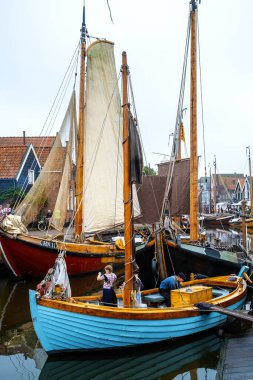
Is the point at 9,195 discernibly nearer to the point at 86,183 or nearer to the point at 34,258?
the point at 86,183

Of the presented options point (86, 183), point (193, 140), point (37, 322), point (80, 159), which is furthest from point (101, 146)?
point (37, 322)

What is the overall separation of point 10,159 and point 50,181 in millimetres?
18357

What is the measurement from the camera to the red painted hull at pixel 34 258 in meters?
19.8

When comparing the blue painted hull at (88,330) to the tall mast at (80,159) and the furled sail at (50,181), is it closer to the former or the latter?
the furled sail at (50,181)

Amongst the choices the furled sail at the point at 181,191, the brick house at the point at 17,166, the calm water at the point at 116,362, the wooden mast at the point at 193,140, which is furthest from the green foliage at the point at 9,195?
the calm water at the point at 116,362

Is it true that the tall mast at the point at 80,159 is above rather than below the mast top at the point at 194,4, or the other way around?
below

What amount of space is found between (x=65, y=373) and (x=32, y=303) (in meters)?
1.84

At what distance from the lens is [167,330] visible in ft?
38.2

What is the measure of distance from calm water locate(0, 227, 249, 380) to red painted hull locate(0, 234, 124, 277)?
21.9 ft

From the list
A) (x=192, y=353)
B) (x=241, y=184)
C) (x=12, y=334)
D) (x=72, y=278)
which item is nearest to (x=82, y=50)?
(x=72, y=278)

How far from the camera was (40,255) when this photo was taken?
20.1 metres

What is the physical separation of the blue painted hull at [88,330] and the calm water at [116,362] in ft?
1.07

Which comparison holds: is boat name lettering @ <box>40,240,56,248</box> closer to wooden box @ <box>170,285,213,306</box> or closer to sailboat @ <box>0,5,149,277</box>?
sailboat @ <box>0,5,149,277</box>

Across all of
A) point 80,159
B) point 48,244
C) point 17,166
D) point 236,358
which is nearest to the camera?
point 236,358
